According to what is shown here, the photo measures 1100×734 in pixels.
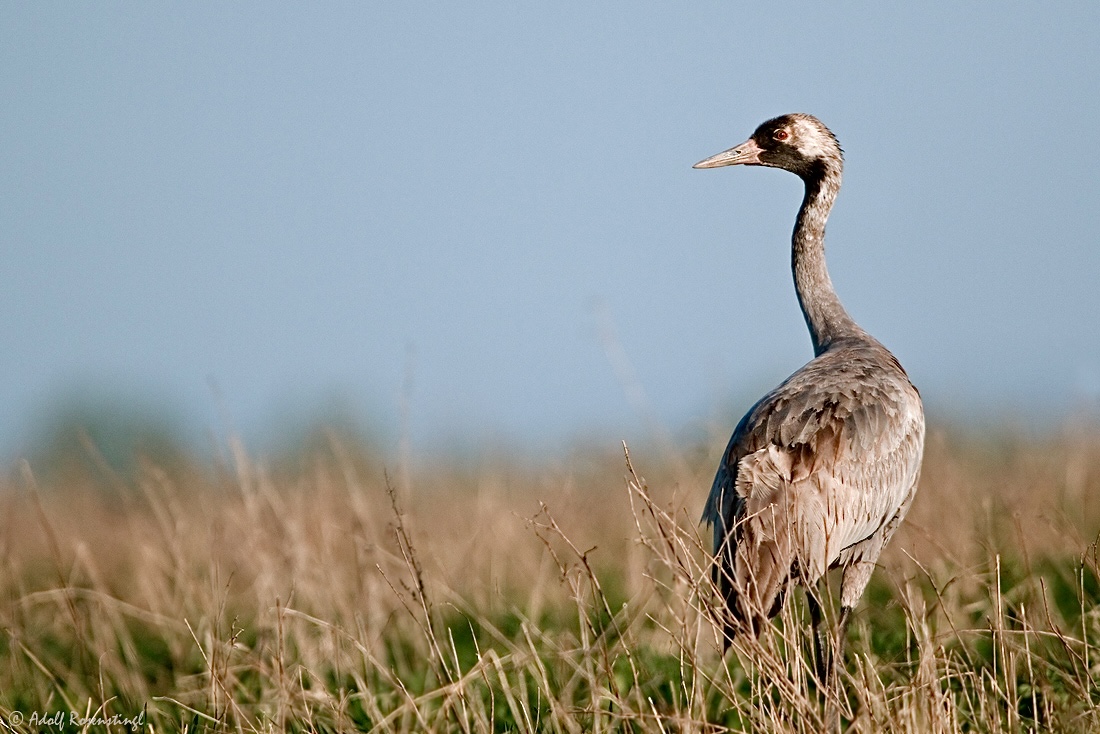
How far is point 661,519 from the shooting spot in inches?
156

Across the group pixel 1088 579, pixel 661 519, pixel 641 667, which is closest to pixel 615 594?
pixel 641 667

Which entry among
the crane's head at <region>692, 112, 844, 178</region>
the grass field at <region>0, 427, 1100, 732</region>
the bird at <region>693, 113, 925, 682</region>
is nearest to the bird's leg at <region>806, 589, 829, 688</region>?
the bird at <region>693, 113, 925, 682</region>

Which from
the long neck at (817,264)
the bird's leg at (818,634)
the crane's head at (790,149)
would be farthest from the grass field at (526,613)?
the crane's head at (790,149)

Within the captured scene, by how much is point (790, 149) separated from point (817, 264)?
0.61 meters

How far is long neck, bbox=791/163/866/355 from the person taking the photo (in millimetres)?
5863

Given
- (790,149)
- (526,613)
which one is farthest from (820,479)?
(526,613)

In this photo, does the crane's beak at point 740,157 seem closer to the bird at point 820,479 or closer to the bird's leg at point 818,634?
the bird at point 820,479

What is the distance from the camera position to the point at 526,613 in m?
6.80

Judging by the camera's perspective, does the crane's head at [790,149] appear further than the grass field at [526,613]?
Yes

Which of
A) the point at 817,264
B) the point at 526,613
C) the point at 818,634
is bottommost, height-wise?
the point at 526,613

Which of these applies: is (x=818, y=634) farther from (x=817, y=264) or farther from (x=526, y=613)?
(x=526, y=613)

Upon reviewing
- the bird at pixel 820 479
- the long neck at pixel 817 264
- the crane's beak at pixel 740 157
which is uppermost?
the crane's beak at pixel 740 157

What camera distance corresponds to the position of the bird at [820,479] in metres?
4.46

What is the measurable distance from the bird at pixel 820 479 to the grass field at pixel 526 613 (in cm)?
19
